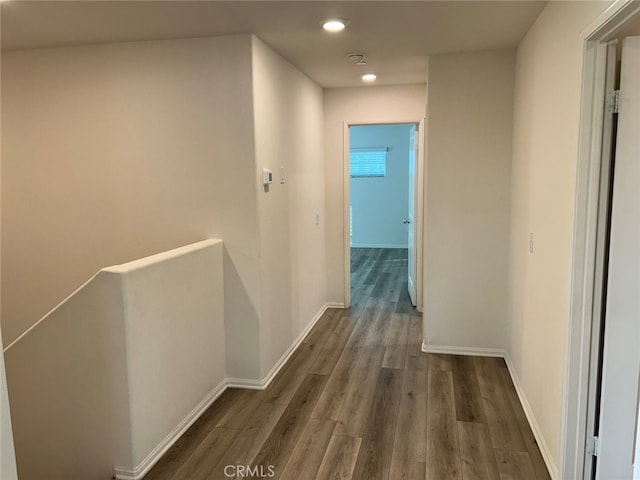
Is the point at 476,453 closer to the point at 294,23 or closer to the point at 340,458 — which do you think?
the point at 340,458

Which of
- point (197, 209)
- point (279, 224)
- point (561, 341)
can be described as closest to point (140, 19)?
point (197, 209)

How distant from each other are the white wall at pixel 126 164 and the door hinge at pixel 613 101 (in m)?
1.98

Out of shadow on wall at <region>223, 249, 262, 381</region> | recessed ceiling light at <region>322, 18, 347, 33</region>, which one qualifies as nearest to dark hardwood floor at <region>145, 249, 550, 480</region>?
shadow on wall at <region>223, 249, 262, 381</region>

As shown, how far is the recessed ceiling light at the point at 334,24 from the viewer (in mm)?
2744

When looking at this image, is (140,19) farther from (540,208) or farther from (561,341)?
(561,341)

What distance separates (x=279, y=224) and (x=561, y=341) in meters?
2.07

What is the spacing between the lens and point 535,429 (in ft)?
8.64

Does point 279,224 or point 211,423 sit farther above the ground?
point 279,224

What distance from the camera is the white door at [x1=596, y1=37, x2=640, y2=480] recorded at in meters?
1.78

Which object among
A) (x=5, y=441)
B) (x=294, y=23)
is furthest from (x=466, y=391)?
(x=5, y=441)

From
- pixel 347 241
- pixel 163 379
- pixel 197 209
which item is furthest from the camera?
pixel 347 241

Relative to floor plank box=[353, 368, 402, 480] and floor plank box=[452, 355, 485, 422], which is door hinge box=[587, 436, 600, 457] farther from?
floor plank box=[353, 368, 402, 480]

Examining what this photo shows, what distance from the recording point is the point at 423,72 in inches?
164

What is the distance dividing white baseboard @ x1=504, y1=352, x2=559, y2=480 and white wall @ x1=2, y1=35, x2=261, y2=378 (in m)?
1.74
